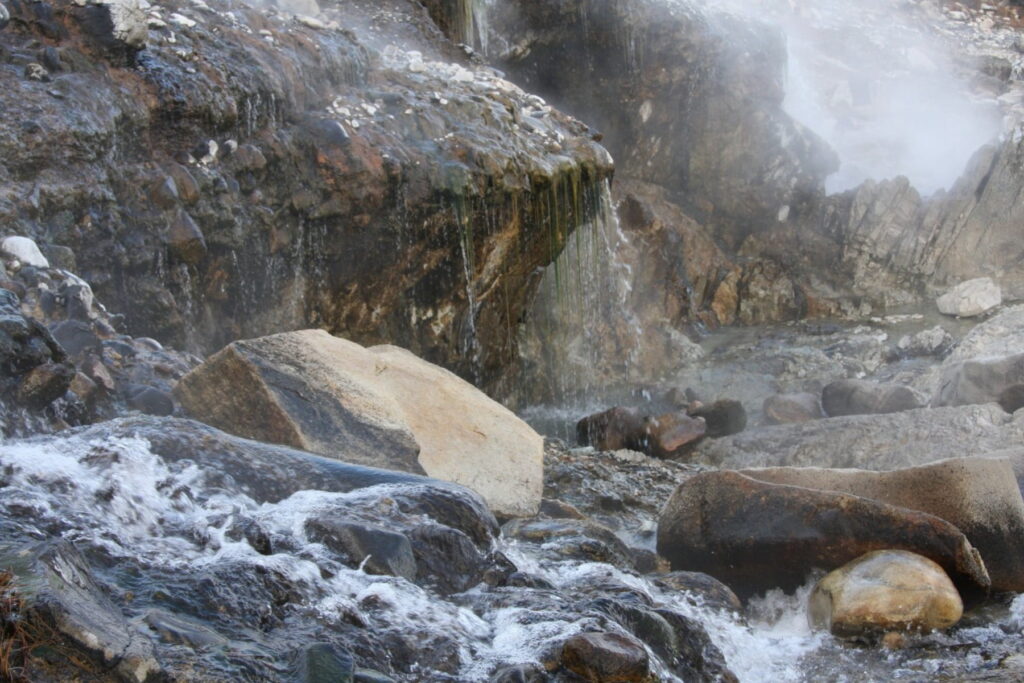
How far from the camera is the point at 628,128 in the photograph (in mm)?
17906

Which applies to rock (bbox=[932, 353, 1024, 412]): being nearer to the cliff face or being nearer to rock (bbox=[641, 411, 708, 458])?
rock (bbox=[641, 411, 708, 458])

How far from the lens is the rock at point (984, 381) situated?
10367mm

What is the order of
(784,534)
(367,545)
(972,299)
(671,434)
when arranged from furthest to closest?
(972,299)
(671,434)
(784,534)
(367,545)

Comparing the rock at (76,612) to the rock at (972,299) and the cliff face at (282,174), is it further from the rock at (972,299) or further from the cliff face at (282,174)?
the rock at (972,299)

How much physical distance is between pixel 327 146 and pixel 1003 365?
715cm

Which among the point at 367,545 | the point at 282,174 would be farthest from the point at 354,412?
the point at 282,174

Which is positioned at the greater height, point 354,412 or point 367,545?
point 367,545

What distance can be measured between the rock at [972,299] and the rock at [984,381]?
610 centimetres

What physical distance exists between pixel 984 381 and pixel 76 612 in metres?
9.79

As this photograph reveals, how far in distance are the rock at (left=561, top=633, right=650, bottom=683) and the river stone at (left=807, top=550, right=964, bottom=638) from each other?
192 centimetres

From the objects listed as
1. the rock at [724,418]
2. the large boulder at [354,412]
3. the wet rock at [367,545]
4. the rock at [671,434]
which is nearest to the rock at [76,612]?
the wet rock at [367,545]

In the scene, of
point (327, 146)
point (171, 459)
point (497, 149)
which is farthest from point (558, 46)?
point (171, 459)

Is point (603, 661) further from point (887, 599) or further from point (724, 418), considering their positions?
point (724, 418)

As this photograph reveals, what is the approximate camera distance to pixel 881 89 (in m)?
22.6
